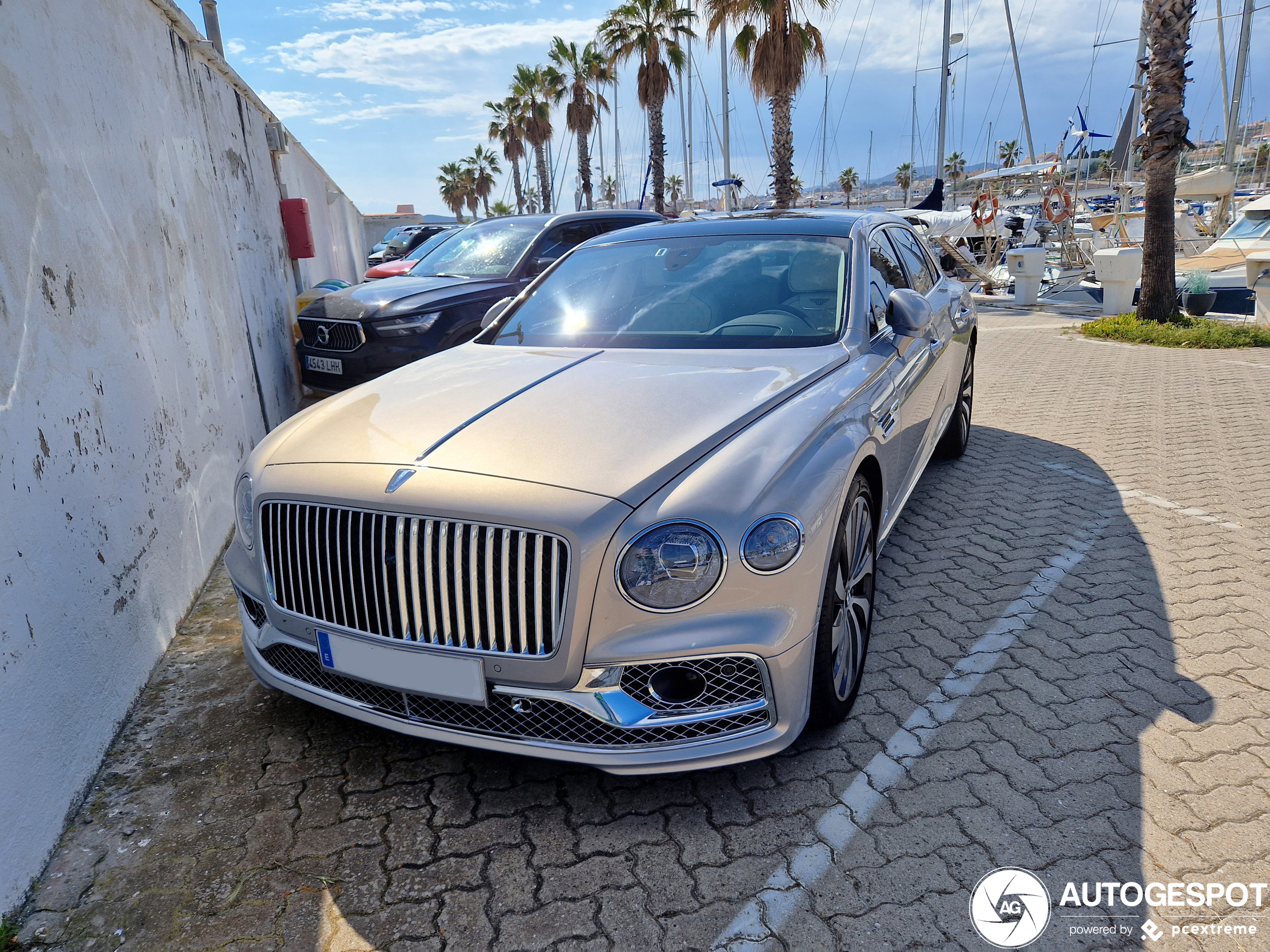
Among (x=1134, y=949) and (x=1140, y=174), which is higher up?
(x=1140, y=174)

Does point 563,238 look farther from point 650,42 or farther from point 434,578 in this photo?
point 650,42

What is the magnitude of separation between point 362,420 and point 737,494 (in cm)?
132

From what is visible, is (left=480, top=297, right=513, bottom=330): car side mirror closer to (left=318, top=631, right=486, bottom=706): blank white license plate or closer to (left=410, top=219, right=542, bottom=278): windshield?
(left=318, top=631, right=486, bottom=706): blank white license plate

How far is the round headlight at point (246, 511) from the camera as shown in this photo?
8.63 ft

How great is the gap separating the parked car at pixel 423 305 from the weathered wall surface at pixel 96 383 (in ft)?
4.74

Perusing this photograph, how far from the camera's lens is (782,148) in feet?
63.5

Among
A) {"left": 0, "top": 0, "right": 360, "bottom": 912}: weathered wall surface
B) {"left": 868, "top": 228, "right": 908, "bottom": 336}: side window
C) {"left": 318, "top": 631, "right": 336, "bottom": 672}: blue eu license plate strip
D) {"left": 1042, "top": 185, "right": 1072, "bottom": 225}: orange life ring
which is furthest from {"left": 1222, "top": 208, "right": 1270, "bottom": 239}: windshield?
{"left": 318, "top": 631, "right": 336, "bottom": 672}: blue eu license plate strip

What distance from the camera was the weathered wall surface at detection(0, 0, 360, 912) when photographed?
244 cm

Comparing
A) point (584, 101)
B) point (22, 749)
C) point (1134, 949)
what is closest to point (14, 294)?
point (22, 749)

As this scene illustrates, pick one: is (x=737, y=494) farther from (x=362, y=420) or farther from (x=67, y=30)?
(x=67, y=30)

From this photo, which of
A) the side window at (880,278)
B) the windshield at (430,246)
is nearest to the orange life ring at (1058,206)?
the windshield at (430,246)

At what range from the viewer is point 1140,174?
110 ft

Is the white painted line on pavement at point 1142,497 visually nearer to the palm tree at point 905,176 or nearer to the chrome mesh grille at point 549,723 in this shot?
the chrome mesh grille at point 549,723

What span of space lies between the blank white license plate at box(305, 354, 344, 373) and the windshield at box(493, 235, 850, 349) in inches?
131
